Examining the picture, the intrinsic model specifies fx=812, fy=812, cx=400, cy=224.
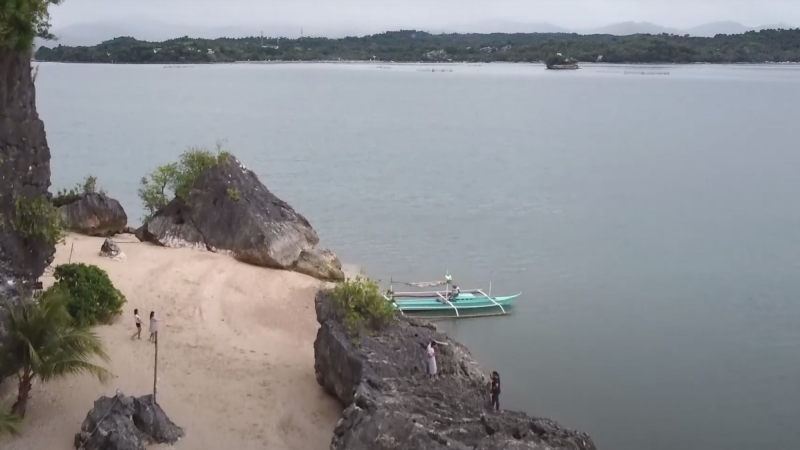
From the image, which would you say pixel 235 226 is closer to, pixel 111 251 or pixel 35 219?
pixel 111 251

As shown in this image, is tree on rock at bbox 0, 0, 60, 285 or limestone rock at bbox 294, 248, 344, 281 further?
limestone rock at bbox 294, 248, 344, 281

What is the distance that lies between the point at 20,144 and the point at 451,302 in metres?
14.8

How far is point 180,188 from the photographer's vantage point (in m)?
26.8

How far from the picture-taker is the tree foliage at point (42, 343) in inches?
Result: 536

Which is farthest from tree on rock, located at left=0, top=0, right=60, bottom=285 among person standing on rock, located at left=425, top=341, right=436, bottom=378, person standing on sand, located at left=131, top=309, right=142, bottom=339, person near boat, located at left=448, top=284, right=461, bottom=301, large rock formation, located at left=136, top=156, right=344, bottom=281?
person near boat, located at left=448, top=284, right=461, bottom=301

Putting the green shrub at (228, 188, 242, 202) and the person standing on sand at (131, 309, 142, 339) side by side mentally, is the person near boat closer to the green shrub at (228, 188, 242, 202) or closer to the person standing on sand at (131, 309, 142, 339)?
the green shrub at (228, 188, 242, 202)

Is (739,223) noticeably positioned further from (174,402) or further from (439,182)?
(174,402)

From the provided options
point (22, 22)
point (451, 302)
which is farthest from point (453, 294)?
point (22, 22)

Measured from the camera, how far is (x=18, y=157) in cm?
1506

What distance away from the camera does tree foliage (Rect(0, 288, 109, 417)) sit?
13625 millimetres

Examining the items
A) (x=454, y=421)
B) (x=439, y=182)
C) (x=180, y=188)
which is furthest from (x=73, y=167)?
(x=454, y=421)

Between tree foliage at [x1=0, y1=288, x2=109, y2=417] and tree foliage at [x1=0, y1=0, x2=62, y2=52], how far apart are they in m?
4.51

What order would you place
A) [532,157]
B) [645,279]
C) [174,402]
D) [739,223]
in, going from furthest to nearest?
[532,157] < [739,223] < [645,279] < [174,402]

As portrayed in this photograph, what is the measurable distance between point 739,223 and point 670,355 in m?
20.5
